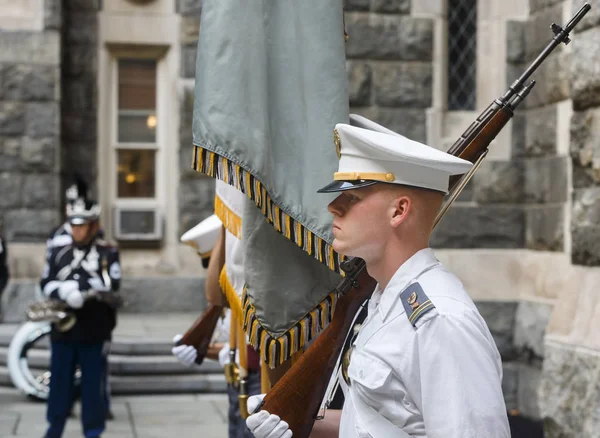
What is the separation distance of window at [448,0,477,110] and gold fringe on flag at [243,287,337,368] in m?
6.92

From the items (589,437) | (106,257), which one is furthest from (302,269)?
(106,257)

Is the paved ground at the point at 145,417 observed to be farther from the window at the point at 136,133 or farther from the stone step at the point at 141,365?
the window at the point at 136,133

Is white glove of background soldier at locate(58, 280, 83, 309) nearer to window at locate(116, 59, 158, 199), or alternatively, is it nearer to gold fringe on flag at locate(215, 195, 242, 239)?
gold fringe on flag at locate(215, 195, 242, 239)

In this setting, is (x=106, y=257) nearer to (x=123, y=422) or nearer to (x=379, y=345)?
(x=123, y=422)

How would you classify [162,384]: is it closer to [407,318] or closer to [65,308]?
[65,308]

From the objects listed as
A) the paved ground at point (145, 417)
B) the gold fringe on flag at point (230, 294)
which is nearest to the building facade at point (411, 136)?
the gold fringe on flag at point (230, 294)

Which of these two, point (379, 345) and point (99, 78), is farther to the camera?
point (99, 78)

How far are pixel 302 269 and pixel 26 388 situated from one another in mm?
6253

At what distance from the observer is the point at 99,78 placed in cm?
1209

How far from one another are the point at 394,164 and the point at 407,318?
358 millimetres

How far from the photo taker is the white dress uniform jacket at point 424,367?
6.55 ft

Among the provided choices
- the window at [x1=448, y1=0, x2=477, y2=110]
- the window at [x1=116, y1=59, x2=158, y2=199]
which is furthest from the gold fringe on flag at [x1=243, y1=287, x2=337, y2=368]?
the window at [x1=116, y1=59, x2=158, y2=199]

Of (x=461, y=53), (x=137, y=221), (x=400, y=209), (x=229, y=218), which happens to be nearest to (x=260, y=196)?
(x=229, y=218)

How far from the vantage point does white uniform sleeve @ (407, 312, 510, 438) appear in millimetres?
1983
